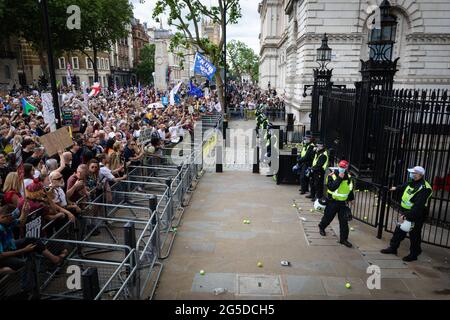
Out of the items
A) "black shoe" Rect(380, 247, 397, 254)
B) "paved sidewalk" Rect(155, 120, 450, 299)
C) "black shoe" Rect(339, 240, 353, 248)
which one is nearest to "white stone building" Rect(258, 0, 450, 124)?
"paved sidewalk" Rect(155, 120, 450, 299)

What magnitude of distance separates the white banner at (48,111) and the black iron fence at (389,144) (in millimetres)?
8824

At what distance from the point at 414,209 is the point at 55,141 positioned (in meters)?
8.04

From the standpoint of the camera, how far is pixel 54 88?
9750mm

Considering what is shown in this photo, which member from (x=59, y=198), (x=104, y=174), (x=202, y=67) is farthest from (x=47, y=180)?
(x=202, y=67)

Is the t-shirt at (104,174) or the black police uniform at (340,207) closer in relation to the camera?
the black police uniform at (340,207)

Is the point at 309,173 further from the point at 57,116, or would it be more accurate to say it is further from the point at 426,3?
the point at 426,3

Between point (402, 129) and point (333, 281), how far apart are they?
162 inches

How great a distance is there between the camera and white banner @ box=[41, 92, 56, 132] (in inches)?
383

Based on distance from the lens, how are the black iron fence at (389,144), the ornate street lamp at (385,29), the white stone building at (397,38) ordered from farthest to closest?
the white stone building at (397,38) → the ornate street lamp at (385,29) → the black iron fence at (389,144)

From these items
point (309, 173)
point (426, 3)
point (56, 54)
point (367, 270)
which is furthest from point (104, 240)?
point (56, 54)

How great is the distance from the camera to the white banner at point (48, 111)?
31.9 feet

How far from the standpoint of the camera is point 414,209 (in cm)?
625

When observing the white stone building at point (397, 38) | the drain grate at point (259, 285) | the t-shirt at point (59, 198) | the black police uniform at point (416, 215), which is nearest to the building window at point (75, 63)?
the white stone building at point (397, 38)

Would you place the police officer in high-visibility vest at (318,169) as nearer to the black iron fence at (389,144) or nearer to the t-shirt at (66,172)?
the black iron fence at (389,144)
